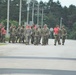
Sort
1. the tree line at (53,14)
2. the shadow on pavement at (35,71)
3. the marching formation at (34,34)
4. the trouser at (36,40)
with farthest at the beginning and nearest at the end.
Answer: the tree line at (53,14) < the marching formation at (34,34) < the trouser at (36,40) < the shadow on pavement at (35,71)

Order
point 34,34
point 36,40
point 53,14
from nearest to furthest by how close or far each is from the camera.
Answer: point 36,40
point 34,34
point 53,14

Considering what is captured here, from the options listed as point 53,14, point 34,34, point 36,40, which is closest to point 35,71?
point 36,40

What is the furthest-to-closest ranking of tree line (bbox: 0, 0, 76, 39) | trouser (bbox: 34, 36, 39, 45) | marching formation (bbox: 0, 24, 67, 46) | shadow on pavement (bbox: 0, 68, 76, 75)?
tree line (bbox: 0, 0, 76, 39)
marching formation (bbox: 0, 24, 67, 46)
trouser (bbox: 34, 36, 39, 45)
shadow on pavement (bbox: 0, 68, 76, 75)

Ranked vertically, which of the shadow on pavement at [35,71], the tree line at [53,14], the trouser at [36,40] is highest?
the tree line at [53,14]

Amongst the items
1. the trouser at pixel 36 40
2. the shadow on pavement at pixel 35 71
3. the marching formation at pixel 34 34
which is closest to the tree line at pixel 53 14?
the marching formation at pixel 34 34

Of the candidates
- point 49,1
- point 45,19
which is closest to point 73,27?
point 45,19

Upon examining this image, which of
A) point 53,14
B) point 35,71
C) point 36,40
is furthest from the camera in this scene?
point 53,14

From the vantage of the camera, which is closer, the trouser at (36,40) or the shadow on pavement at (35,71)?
the shadow on pavement at (35,71)

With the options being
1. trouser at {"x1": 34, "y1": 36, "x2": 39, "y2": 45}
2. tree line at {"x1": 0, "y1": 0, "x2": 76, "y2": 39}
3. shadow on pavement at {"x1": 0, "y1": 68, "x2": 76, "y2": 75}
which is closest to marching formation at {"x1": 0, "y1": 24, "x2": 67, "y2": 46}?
trouser at {"x1": 34, "y1": 36, "x2": 39, "y2": 45}

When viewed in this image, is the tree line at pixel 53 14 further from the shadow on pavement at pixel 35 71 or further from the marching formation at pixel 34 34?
the shadow on pavement at pixel 35 71

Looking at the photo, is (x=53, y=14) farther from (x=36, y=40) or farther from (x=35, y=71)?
(x=35, y=71)

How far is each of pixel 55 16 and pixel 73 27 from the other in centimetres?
1930

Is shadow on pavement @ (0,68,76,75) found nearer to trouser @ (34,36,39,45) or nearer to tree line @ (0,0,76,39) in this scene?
trouser @ (34,36,39,45)

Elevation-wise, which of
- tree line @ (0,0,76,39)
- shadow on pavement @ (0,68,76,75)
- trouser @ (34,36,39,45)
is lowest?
shadow on pavement @ (0,68,76,75)
